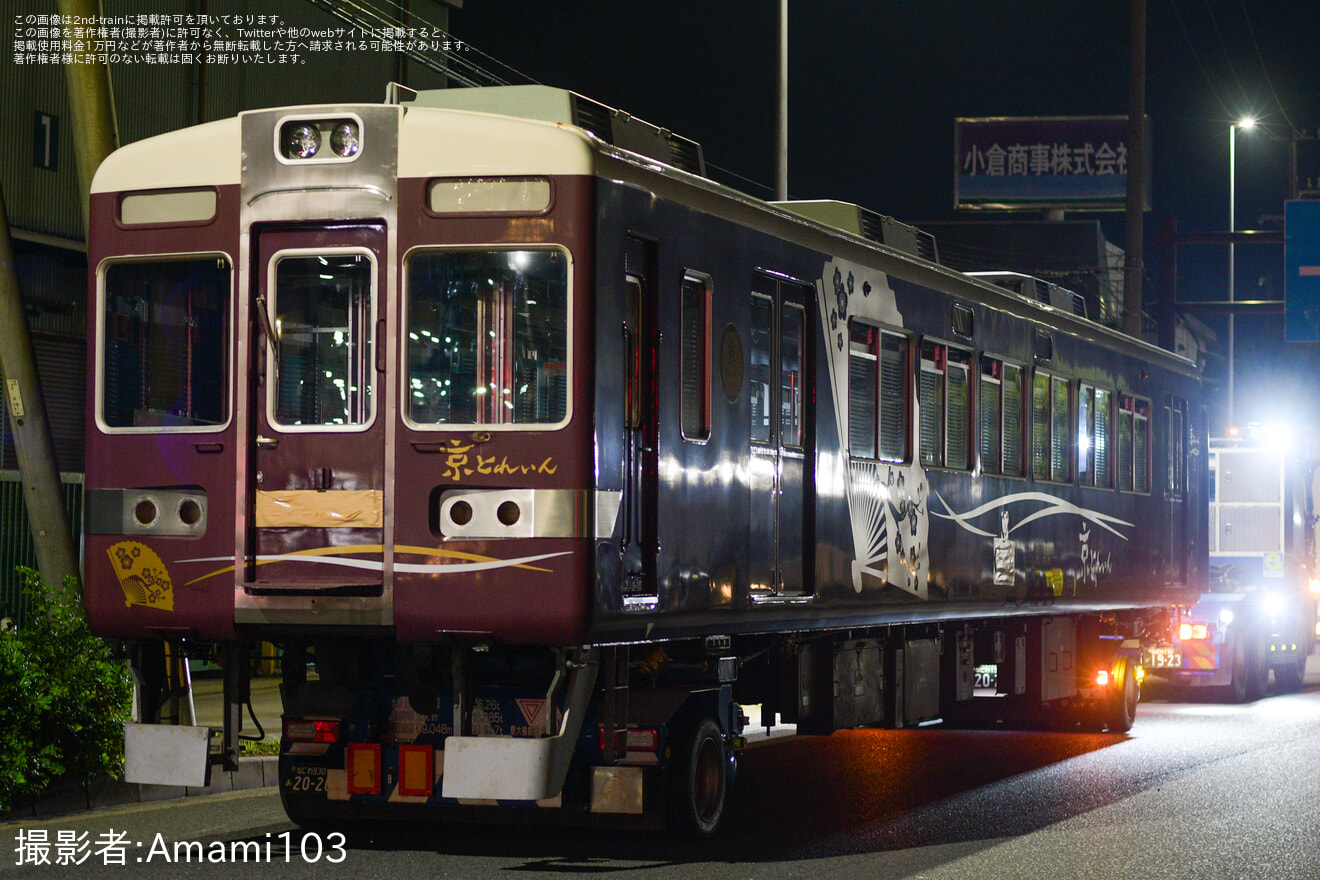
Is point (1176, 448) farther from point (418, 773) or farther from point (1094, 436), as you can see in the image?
point (418, 773)

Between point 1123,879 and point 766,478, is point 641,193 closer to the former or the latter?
point 766,478

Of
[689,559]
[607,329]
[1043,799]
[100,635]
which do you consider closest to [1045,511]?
[1043,799]

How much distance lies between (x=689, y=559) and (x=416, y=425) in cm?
167

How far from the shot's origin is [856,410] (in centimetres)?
1220

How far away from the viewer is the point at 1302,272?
3097cm

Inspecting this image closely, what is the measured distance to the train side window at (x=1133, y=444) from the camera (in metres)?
17.8

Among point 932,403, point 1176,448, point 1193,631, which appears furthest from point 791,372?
point 1193,631

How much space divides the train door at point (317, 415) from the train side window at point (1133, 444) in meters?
10.0

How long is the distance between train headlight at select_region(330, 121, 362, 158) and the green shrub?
125 inches

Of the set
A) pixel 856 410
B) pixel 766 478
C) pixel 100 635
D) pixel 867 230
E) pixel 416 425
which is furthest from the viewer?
pixel 867 230

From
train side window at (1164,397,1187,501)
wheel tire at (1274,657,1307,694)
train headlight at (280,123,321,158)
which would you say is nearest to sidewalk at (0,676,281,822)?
train headlight at (280,123,321,158)

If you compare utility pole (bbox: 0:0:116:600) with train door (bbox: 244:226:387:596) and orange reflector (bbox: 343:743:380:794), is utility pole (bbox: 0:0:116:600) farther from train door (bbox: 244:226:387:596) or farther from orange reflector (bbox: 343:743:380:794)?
train door (bbox: 244:226:387:596)

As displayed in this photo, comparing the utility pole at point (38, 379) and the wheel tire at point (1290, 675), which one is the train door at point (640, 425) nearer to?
the utility pole at point (38, 379)

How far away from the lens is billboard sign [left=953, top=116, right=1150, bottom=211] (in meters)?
62.0
